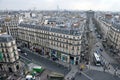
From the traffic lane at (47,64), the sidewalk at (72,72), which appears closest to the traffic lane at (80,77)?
the sidewalk at (72,72)

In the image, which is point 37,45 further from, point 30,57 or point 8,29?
point 8,29

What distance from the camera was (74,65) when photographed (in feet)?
229

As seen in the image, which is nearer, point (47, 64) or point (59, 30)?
point (47, 64)

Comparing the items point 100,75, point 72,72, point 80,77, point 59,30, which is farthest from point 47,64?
point 100,75

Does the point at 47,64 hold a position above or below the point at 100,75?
above

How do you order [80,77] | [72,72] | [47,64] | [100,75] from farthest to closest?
[47,64], [72,72], [100,75], [80,77]

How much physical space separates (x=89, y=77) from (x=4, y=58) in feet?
136

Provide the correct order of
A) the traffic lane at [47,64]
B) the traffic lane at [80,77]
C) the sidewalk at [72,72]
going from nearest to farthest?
the traffic lane at [80,77] < the sidewalk at [72,72] < the traffic lane at [47,64]

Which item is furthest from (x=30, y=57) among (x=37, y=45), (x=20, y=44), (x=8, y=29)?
(x=8, y=29)

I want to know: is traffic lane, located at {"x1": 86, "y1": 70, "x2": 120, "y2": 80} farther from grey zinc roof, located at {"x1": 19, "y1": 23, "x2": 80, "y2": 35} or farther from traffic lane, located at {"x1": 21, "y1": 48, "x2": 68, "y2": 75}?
grey zinc roof, located at {"x1": 19, "y1": 23, "x2": 80, "y2": 35}

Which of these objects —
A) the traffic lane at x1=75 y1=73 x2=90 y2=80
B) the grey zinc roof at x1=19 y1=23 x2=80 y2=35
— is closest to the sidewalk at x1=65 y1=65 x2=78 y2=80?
the traffic lane at x1=75 y1=73 x2=90 y2=80

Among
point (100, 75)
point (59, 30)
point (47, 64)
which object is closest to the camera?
point (100, 75)

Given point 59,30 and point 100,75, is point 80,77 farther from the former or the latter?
point 59,30

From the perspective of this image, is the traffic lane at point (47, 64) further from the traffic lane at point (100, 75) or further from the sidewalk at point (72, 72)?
the traffic lane at point (100, 75)
